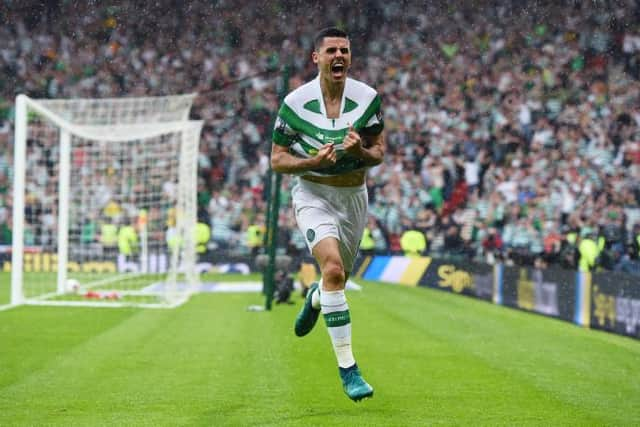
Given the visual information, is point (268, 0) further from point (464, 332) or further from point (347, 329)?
point (347, 329)

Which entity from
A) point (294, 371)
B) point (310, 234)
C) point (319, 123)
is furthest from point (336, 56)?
point (294, 371)

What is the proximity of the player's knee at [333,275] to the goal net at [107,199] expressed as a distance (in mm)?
10918

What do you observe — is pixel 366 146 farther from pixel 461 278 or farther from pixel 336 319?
pixel 461 278

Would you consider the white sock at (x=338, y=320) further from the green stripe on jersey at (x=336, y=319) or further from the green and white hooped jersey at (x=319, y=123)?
the green and white hooped jersey at (x=319, y=123)

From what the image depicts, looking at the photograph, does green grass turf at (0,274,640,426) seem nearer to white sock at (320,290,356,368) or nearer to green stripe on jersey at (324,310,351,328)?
white sock at (320,290,356,368)

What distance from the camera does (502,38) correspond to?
34.2 meters

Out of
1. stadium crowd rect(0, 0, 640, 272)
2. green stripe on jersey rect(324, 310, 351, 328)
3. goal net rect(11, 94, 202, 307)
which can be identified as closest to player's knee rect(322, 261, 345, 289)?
green stripe on jersey rect(324, 310, 351, 328)

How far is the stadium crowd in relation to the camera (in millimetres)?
26438

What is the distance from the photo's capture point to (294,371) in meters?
9.74

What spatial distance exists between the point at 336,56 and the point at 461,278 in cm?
1671

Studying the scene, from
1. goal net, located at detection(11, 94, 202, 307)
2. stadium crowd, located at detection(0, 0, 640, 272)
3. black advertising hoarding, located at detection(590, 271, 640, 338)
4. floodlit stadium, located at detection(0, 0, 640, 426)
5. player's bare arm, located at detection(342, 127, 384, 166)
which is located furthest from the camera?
stadium crowd, located at detection(0, 0, 640, 272)

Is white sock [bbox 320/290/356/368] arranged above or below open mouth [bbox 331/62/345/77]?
below

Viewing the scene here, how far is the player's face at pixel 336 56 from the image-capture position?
7.23 meters

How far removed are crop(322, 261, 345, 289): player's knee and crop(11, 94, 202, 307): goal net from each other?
430 inches
